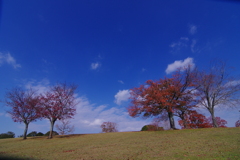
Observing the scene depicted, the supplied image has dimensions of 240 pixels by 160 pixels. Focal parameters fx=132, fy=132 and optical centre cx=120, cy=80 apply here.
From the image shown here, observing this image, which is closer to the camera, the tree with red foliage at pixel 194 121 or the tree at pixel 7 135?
the tree with red foliage at pixel 194 121

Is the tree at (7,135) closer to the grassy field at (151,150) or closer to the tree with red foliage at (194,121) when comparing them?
the grassy field at (151,150)

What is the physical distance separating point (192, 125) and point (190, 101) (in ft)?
18.3

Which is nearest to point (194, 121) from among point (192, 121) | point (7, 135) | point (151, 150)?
point (192, 121)

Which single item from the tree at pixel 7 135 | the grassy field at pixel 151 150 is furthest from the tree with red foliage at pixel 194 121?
the tree at pixel 7 135

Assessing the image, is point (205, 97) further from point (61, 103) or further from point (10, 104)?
point (10, 104)

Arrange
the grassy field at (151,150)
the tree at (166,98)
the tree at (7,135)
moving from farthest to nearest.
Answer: the tree at (7,135) < the tree at (166,98) < the grassy field at (151,150)

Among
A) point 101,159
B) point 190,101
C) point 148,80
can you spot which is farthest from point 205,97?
point 101,159

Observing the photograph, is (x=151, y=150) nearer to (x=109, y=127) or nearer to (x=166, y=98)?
(x=166, y=98)

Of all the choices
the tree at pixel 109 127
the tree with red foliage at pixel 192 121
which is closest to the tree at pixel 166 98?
the tree with red foliage at pixel 192 121

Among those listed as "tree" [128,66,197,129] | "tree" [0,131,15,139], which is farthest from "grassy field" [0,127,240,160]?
"tree" [0,131,15,139]

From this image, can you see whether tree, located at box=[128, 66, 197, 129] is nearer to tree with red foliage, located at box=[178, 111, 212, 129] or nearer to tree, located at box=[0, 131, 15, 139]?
tree with red foliage, located at box=[178, 111, 212, 129]

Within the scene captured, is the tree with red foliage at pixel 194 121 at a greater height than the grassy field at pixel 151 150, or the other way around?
the tree with red foliage at pixel 194 121

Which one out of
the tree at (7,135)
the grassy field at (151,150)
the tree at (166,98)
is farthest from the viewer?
the tree at (7,135)

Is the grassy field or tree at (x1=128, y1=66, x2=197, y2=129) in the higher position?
tree at (x1=128, y1=66, x2=197, y2=129)
